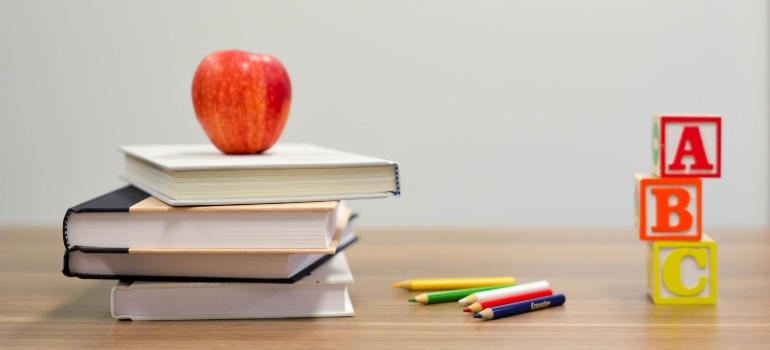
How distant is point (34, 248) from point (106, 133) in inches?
36.0

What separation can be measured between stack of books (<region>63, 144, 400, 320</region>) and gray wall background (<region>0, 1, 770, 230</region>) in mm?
1234

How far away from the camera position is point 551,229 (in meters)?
1.36

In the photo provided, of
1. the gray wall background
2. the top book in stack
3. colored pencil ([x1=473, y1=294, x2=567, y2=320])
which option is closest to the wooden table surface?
colored pencil ([x1=473, y1=294, x2=567, y2=320])

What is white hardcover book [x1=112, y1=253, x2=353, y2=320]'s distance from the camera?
77 centimetres

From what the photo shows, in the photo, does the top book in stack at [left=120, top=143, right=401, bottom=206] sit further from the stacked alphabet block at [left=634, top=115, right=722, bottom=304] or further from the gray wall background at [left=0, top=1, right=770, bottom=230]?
the gray wall background at [left=0, top=1, right=770, bottom=230]

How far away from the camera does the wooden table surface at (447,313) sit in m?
0.68

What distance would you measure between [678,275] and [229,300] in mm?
472

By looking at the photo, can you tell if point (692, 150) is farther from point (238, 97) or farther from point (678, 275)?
point (238, 97)

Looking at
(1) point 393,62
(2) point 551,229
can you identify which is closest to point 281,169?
(2) point 551,229

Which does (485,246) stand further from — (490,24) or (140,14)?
(140,14)

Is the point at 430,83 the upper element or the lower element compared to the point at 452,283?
upper

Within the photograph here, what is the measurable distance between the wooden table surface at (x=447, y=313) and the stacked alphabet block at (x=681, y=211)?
3 cm

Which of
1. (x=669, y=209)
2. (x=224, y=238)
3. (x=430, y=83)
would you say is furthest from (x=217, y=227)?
(x=430, y=83)

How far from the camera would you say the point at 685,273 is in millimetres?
831
